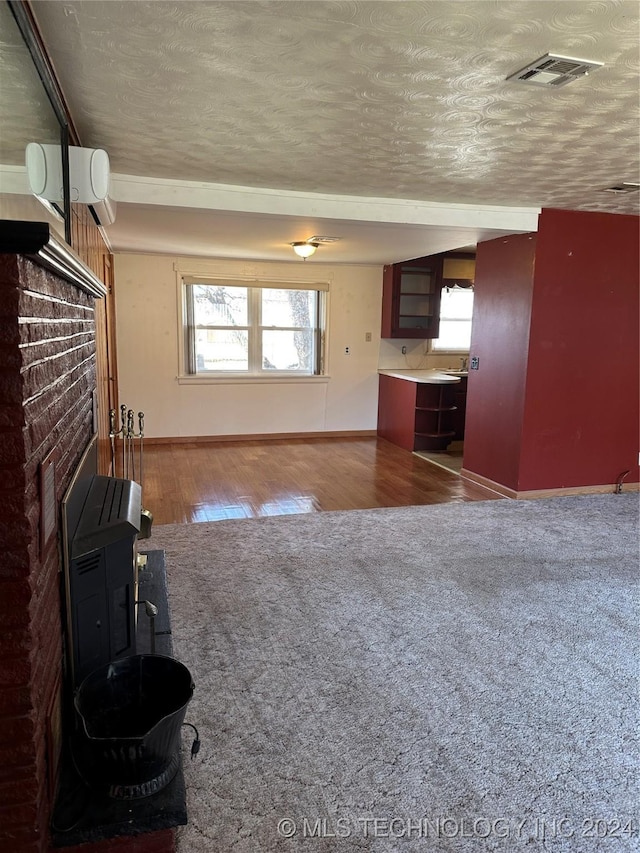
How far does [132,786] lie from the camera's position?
1.43 meters

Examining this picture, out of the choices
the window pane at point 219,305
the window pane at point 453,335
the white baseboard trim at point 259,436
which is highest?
the window pane at point 219,305

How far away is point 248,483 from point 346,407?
8.74 feet

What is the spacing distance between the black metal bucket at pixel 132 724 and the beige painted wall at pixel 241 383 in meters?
5.22

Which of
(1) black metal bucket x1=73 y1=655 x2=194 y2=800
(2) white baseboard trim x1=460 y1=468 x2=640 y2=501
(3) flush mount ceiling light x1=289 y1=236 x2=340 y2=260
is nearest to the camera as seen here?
(1) black metal bucket x1=73 y1=655 x2=194 y2=800

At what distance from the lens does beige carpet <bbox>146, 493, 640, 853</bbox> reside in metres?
1.59

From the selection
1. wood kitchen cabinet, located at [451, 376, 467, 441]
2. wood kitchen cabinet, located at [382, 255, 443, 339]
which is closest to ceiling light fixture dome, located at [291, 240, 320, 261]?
wood kitchen cabinet, located at [382, 255, 443, 339]

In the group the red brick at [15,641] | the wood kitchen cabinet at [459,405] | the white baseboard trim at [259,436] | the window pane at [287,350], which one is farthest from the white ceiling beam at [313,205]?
the white baseboard trim at [259,436]

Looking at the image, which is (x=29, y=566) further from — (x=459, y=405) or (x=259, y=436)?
(x=459, y=405)

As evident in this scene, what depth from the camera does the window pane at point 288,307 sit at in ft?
22.8

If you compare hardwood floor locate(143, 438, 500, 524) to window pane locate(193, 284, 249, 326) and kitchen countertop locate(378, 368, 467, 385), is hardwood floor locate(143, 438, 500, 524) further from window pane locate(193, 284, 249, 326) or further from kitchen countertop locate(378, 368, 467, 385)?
window pane locate(193, 284, 249, 326)

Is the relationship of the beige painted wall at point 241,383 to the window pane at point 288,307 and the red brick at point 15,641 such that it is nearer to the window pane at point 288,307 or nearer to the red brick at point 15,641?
the window pane at point 288,307

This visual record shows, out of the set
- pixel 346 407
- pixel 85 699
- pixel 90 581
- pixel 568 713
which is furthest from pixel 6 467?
pixel 346 407

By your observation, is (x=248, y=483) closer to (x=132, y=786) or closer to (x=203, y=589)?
(x=203, y=589)

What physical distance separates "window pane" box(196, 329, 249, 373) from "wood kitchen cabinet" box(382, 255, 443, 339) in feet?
5.93
